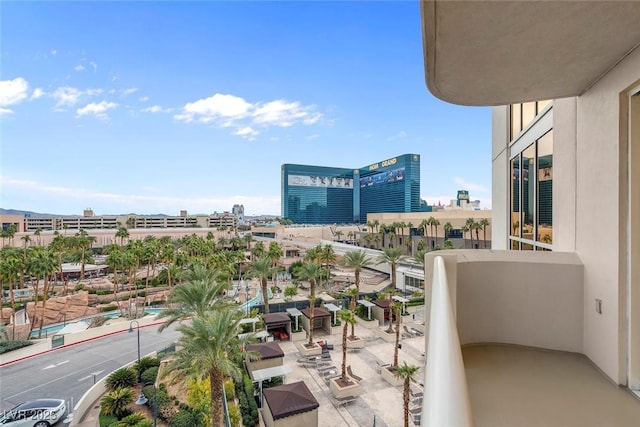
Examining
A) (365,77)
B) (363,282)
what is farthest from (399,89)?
(363,282)

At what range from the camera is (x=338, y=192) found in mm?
155750

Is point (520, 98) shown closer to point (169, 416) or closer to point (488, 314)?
point (488, 314)

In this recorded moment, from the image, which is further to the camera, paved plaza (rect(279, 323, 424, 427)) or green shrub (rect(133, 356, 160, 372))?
green shrub (rect(133, 356, 160, 372))

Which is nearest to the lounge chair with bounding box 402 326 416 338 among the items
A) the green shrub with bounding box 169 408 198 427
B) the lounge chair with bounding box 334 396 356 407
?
the lounge chair with bounding box 334 396 356 407

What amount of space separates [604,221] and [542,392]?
2.12 meters

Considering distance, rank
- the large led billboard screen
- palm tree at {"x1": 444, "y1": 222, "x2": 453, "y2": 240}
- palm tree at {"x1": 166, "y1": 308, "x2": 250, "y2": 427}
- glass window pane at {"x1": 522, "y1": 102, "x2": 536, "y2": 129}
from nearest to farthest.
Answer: glass window pane at {"x1": 522, "y1": 102, "x2": 536, "y2": 129} < palm tree at {"x1": 166, "y1": 308, "x2": 250, "y2": 427} < palm tree at {"x1": 444, "y1": 222, "x2": 453, "y2": 240} < the large led billboard screen

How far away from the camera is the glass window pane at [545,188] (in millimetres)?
6906

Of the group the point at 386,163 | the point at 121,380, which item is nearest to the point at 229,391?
the point at 121,380

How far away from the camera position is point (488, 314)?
4723 mm

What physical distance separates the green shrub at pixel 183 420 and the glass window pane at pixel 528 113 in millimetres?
17469

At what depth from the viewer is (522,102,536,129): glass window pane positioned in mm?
8883

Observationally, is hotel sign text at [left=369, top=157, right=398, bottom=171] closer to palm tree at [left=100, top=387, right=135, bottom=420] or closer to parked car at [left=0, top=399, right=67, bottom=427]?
palm tree at [left=100, top=387, right=135, bottom=420]

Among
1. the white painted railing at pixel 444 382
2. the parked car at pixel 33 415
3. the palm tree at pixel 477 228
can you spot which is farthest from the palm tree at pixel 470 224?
the white painted railing at pixel 444 382

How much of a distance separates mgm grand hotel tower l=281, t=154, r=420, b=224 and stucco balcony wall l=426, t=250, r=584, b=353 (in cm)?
12508
